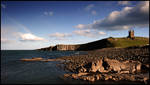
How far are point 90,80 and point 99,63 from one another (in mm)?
5432

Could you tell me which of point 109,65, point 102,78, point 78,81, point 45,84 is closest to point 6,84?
point 45,84

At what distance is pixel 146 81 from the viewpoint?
12836 mm

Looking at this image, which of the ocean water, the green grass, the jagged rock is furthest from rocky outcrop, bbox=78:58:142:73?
the green grass

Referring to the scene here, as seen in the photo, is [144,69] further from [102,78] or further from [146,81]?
[102,78]

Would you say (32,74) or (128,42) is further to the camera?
(128,42)

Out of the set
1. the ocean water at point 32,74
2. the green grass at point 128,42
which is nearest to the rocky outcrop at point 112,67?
the ocean water at point 32,74

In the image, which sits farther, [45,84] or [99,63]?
[99,63]

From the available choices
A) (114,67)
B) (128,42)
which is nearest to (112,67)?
(114,67)

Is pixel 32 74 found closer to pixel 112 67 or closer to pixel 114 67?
pixel 112 67

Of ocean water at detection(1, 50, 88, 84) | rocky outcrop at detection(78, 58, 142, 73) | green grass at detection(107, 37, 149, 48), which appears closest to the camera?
ocean water at detection(1, 50, 88, 84)

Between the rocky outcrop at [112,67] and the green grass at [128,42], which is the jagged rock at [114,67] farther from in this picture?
the green grass at [128,42]

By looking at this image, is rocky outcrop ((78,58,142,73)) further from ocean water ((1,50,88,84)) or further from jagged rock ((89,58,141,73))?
ocean water ((1,50,88,84))

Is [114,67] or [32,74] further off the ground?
[114,67]

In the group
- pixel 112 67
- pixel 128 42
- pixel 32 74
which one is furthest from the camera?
pixel 128 42
